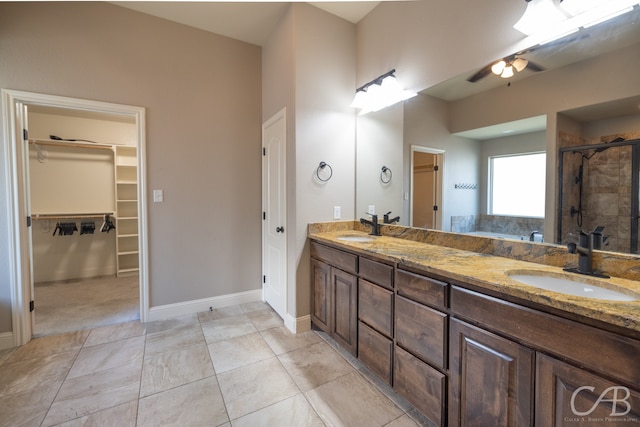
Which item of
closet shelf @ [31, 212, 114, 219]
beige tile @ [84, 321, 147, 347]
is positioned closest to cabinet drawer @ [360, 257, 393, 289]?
beige tile @ [84, 321, 147, 347]

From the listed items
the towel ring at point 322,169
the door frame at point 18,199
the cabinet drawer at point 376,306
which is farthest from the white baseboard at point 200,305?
the cabinet drawer at point 376,306

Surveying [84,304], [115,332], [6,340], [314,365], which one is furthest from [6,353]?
[314,365]

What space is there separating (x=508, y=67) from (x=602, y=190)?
0.83 metres

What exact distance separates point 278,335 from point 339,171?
63.2 inches

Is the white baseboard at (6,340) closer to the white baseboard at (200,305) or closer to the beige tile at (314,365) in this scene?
the white baseboard at (200,305)

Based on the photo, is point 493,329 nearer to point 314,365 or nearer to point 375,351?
point 375,351

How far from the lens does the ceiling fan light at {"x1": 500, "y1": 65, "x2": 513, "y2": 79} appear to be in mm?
1546

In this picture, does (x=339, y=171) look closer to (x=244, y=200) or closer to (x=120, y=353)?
(x=244, y=200)

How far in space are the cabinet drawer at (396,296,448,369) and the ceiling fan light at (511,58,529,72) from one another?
1.43m

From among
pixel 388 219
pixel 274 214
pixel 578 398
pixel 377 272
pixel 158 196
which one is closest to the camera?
pixel 578 398

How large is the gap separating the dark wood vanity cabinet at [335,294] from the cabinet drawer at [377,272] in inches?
3.4

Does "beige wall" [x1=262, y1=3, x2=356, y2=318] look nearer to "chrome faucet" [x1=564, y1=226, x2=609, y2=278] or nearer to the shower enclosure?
the shower enclosure

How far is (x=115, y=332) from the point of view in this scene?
95.3 inches

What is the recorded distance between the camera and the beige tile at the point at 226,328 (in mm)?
2357
